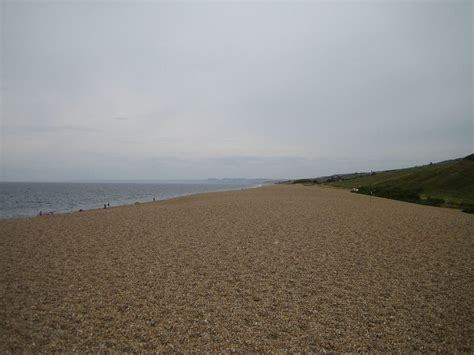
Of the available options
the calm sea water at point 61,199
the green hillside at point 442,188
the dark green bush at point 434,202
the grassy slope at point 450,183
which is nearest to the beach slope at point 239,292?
the dark green bush at point 434,202

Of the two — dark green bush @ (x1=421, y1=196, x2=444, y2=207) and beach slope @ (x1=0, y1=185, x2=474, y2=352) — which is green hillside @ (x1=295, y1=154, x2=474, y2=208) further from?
beach slope @ (x1=0, y1=185, x2=474, y2=352)

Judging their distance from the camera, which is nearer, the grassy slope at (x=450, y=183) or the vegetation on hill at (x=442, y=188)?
the vegetation on hill at (x=442, y=188)

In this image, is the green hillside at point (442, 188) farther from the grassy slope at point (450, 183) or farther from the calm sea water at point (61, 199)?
the calm sea water at point (61, 199)

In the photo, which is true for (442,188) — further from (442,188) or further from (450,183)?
(450,183)

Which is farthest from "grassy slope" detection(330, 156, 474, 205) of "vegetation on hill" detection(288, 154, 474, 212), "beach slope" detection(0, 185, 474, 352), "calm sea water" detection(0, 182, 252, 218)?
"calm sea water" detection(0, 182, 252, 218)

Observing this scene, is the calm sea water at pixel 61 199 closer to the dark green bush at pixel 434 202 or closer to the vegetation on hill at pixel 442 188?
the vegetation on hill at pixel 442 188

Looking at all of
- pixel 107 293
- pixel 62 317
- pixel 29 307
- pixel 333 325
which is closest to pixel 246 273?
pixel 333 325

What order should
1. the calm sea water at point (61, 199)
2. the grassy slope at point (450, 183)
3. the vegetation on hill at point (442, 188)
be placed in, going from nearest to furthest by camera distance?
the vegetation on hill at point (442, 188)
the grassy slope at point (450, 183)
the calm sea water at point (61, 199)

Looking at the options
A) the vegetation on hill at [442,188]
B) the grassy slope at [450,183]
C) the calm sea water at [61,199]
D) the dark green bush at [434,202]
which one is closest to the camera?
the dark green bush at [434,202]

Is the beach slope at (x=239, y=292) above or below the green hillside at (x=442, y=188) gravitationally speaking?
below

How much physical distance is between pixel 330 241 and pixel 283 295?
5.89 m

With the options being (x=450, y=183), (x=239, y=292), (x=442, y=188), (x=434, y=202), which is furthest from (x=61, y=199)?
(x=450, y=183)

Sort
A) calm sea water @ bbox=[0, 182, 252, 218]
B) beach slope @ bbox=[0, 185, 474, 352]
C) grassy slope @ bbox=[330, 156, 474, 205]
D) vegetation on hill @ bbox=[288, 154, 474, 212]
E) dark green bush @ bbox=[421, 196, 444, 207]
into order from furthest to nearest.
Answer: calm sea water @ bbox=[0, 182, 252, 218]
grassy slope @ bbox=[330, 156, 474, 205]
vegetation on hill @ bbox=[288, 154, 474, 212]
dark green bush @ bbox=[421, 196, 444, 207]
beach slope @ bbox=[0, 185, 474, 352]

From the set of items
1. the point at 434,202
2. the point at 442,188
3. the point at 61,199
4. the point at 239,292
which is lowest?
the point at 434,202
